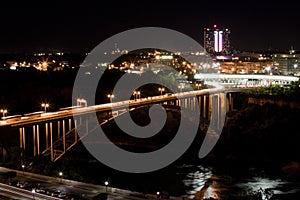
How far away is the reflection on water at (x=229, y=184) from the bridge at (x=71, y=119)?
11.1 ft

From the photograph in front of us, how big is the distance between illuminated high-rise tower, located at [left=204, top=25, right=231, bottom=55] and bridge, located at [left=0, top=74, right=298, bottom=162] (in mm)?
43413

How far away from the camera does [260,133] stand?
1482 cm

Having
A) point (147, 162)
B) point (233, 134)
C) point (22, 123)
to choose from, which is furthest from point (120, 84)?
point (22, 123)

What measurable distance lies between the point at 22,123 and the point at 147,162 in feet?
13.4

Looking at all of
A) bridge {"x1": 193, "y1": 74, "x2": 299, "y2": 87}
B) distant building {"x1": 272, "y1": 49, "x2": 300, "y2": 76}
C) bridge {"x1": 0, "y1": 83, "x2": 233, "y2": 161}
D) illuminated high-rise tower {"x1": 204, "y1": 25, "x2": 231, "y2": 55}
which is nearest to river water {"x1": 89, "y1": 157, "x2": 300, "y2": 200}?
bridge {"x1": 0, "y1": 83, "x2": 233, "y2": 161}

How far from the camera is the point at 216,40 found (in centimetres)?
6372

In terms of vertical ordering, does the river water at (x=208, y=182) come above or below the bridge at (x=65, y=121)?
below

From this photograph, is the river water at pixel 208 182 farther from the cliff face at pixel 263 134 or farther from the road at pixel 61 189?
the road at pixel 61 189

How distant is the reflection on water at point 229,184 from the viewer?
9695mm

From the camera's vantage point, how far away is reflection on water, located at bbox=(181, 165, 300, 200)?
9695 mm

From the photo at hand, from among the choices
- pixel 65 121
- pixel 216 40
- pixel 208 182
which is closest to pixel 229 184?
pixel 208 182

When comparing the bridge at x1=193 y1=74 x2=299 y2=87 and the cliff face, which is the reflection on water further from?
the bridge at x1=193 y1=74 x2=299 y2=87

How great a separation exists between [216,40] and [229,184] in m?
54.6

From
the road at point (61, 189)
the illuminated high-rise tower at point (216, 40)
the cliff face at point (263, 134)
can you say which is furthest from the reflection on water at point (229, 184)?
the illuminated high-rise tower at point (216, 40)
